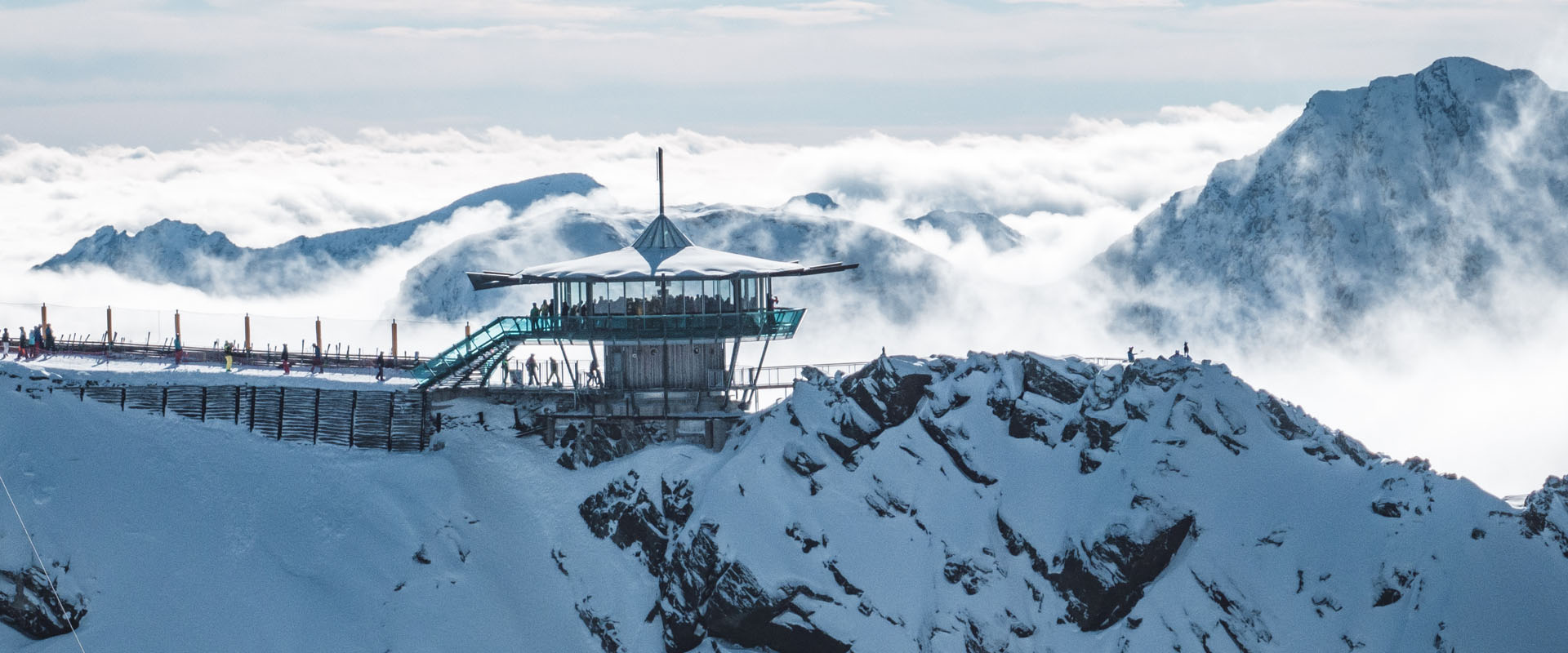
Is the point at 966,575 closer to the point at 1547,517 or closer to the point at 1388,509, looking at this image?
the point at 1388,509

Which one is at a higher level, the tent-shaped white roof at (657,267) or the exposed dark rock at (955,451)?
the tent-shaped white roof at (657,267)

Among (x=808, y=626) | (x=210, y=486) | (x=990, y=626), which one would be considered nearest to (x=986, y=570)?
(x=990, y=626)

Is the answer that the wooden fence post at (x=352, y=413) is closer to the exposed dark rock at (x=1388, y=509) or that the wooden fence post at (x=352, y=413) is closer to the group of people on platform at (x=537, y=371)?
the group of people on platform at (x=537, y=371)

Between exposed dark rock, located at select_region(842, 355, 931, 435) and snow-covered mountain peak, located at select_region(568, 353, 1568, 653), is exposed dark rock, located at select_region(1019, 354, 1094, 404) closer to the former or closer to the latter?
snow-covered mountain peak, located at select_region(568, 353, 1568, 653)

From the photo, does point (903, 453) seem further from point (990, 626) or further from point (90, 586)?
point (90, 586)

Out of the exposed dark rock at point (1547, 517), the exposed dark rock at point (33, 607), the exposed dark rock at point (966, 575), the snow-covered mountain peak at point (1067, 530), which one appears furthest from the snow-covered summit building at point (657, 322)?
the exposed dark rock at point (1547, 517)
